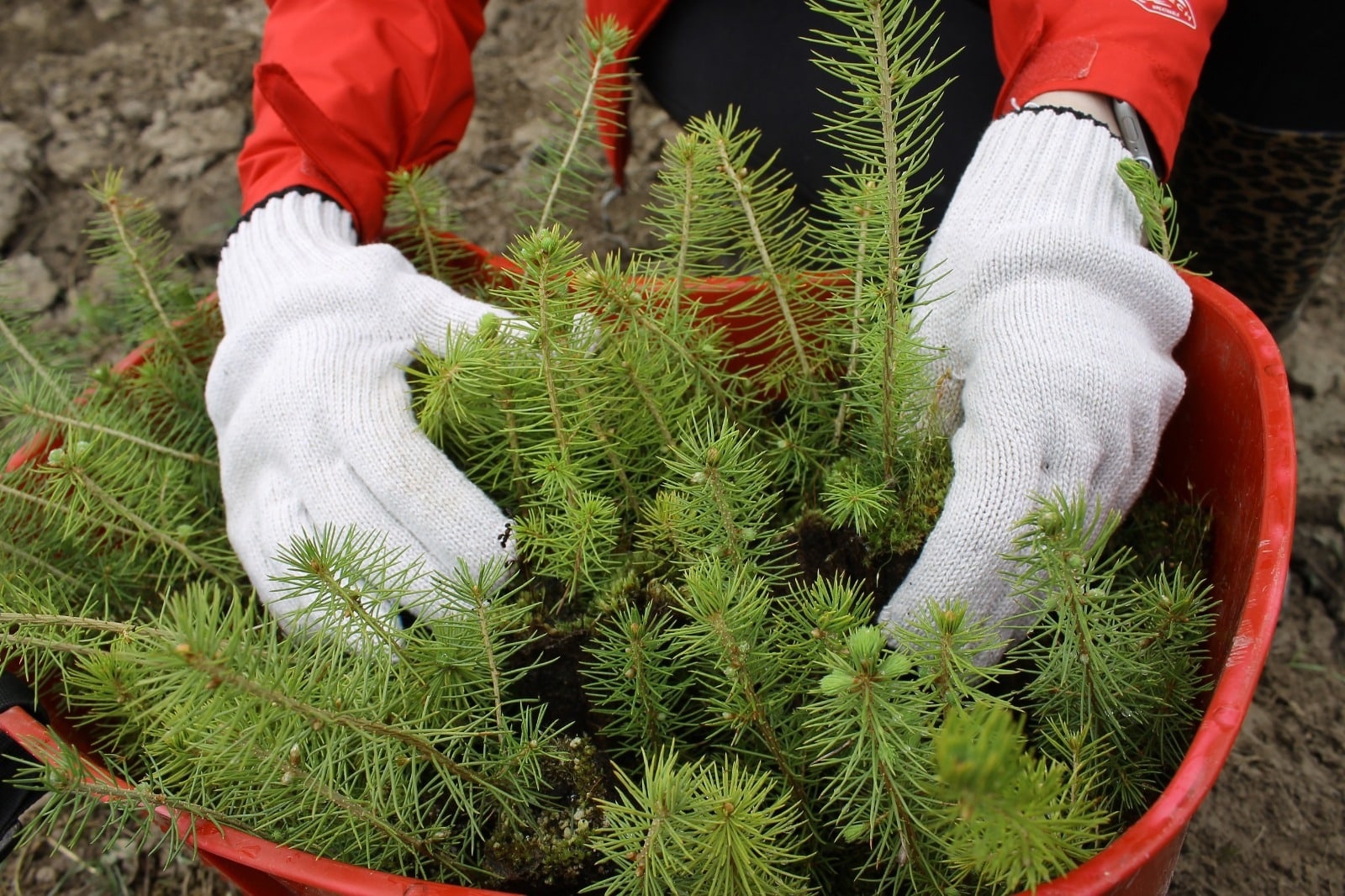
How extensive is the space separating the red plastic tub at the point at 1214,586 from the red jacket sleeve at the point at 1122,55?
0.22 meters

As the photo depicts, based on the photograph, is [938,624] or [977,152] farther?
[977,152]

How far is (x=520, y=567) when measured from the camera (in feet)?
3.16

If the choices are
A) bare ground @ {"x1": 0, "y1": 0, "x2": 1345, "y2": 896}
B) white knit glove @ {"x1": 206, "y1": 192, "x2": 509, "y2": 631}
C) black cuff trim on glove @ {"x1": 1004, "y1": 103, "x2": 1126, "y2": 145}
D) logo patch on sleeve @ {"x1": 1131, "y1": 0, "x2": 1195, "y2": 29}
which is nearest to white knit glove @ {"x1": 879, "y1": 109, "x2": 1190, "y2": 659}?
black cuff trim on glove @ {"x1": 1004, "y1": 103, "x2": 1126, "y2": 145}

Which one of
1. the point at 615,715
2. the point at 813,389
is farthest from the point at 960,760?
the point at 813,389

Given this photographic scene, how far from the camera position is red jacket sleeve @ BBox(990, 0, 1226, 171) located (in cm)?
108

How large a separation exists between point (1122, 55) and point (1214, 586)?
1.90ft

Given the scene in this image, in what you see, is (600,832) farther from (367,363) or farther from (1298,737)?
(1298,737)

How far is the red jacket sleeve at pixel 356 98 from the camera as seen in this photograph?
4.15 feet

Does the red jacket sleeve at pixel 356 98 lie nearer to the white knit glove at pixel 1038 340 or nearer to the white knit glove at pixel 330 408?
the white knit glove at pixel 330 408

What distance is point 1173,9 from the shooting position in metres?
1.13

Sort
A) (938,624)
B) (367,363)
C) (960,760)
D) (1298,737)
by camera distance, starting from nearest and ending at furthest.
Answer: (960,760), (938,624), (367,363), (1298,737)

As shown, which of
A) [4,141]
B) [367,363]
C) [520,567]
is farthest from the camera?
[4,141]

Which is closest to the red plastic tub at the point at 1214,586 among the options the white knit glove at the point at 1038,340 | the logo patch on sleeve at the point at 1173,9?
the white knit glove at the point at 1038,340

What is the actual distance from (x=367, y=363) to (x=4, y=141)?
1.93 metres
